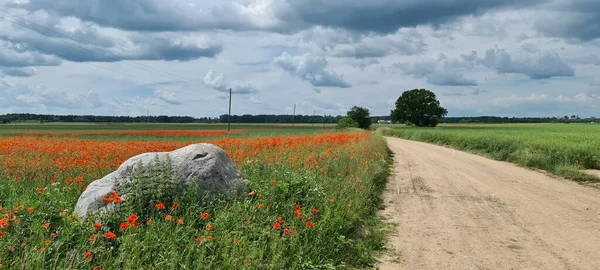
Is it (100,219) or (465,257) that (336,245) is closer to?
(465,257)

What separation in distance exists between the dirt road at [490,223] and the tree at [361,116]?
76.7m

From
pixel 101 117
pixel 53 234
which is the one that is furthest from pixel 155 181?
pixel 101 117

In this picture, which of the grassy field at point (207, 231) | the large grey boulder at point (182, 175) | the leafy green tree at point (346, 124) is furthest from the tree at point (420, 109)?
the large grey boulder at point (182, 175)

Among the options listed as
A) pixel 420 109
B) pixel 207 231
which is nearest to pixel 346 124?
pixel 420 109

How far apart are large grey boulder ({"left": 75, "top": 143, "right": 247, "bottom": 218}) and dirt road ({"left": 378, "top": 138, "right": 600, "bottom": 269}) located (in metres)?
2.84

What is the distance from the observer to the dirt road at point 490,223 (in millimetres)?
6160

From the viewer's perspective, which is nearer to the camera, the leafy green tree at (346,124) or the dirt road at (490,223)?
the dirt road at (490,223)

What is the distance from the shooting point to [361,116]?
91.1m

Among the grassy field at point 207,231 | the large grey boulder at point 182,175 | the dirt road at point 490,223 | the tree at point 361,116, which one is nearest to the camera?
the grassy field at point 207,231

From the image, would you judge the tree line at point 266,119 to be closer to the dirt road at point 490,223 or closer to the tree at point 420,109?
the tree at point 420,109

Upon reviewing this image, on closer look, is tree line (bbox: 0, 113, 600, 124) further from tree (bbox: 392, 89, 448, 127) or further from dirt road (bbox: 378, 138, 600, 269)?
dirt road (bbox: 378, 138, 600, 269)

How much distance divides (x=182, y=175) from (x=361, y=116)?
284 ft

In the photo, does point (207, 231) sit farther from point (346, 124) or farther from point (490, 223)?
point (346, 124)

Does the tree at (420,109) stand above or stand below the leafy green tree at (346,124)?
above
